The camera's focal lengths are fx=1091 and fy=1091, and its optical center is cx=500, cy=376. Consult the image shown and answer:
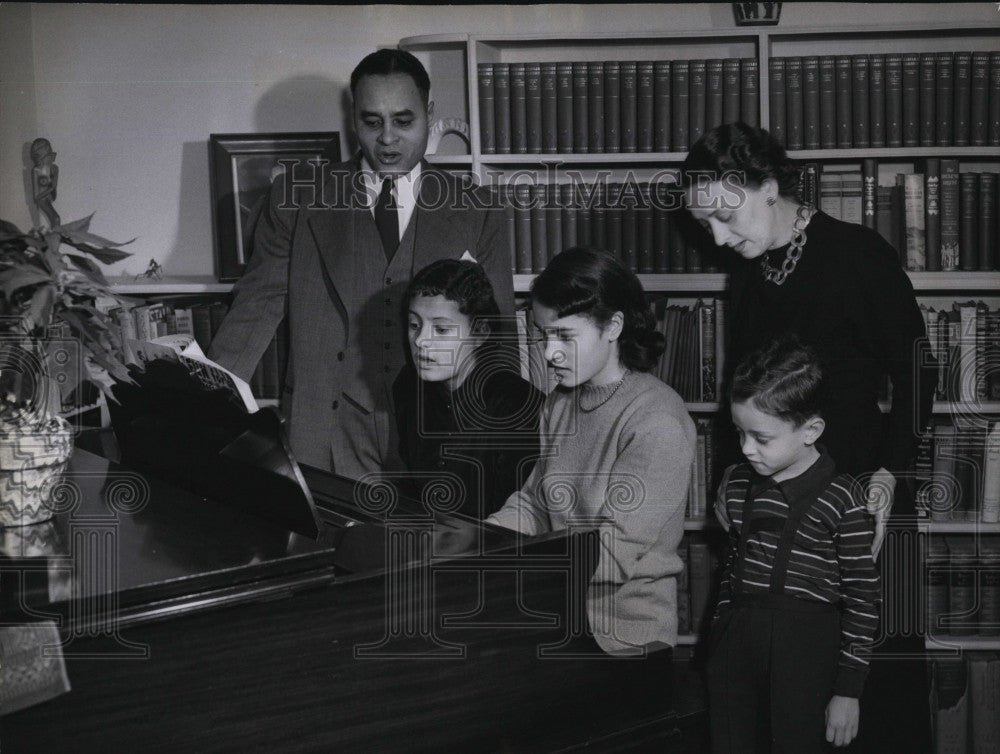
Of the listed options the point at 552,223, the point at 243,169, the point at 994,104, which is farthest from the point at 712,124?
the point at 243,169

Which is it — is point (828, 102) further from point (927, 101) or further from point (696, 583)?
point (696, 583)

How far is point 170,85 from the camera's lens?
11.1ft

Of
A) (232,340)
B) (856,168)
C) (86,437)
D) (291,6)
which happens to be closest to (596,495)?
(86,437)

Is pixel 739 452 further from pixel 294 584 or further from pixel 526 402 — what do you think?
pixel 294 584

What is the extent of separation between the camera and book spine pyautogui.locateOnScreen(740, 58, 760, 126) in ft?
9.56

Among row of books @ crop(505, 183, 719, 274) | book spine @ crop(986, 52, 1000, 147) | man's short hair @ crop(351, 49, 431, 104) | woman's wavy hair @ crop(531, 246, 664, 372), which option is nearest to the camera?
woman's wavy hair @ crop(531, 246, 664, 372)

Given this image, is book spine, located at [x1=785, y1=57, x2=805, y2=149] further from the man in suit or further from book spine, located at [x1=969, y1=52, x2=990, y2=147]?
the man in suit

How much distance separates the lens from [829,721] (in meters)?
1.91

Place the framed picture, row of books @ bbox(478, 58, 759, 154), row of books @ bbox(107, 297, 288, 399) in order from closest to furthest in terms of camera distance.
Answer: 1. row of books @ bbox(478, 58, 759, 154)
2. row of books @ bbox(107, 297, 288, 399)
3. the framed picture

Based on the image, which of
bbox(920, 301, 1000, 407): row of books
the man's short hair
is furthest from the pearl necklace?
the man's short hair

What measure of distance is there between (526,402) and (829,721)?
0.86 metres

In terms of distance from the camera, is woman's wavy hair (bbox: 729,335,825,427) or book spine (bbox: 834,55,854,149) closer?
woman's wavy hair (bbox: 729,335,825,427)

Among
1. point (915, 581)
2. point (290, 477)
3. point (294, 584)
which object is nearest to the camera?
point (294, 584)

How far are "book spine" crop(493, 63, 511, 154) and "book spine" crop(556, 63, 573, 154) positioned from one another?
0.14 m
